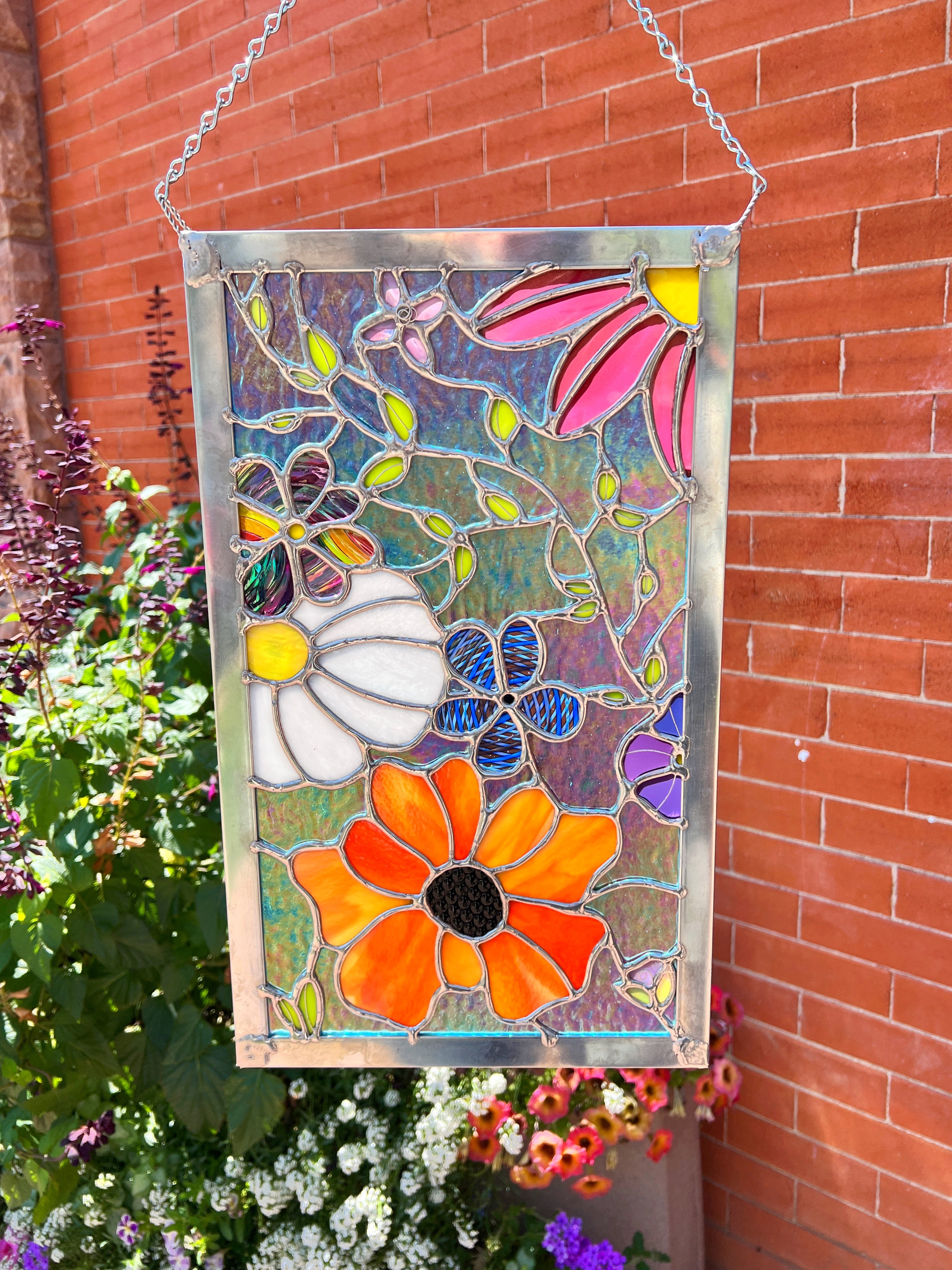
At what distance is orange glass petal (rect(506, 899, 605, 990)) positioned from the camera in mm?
1035

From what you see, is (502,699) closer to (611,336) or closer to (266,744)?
(266,744)

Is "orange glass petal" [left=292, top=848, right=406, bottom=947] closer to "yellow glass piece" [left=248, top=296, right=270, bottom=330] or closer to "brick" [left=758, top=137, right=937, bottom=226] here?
"yellow glass piece" [left=248, top=296, right=270, bottom=330]

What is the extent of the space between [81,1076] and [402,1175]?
23.9 inches

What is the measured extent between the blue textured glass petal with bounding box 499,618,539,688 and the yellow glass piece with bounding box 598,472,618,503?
158mm

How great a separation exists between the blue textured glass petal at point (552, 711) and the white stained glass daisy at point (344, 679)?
97mm

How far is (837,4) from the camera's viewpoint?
1383 mm

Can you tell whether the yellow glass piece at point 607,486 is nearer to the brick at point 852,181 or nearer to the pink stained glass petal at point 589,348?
the pink stained glass petal at point 589,348

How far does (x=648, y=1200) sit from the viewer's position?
171 cm

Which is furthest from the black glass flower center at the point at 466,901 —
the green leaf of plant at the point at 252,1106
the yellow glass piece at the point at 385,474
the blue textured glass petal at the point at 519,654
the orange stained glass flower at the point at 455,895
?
the green leaf of plant at the point at 252,1106

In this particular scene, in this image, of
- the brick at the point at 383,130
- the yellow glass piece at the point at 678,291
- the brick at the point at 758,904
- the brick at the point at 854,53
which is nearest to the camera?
the yellow glass piece at the point at 678,291

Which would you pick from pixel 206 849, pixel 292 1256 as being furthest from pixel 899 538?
pixel 292 1256

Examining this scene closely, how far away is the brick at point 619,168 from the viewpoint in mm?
1600

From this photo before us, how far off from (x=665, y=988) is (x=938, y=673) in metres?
0.73

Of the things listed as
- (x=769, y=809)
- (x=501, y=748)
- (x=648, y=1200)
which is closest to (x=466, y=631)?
(x=501, y=748)
